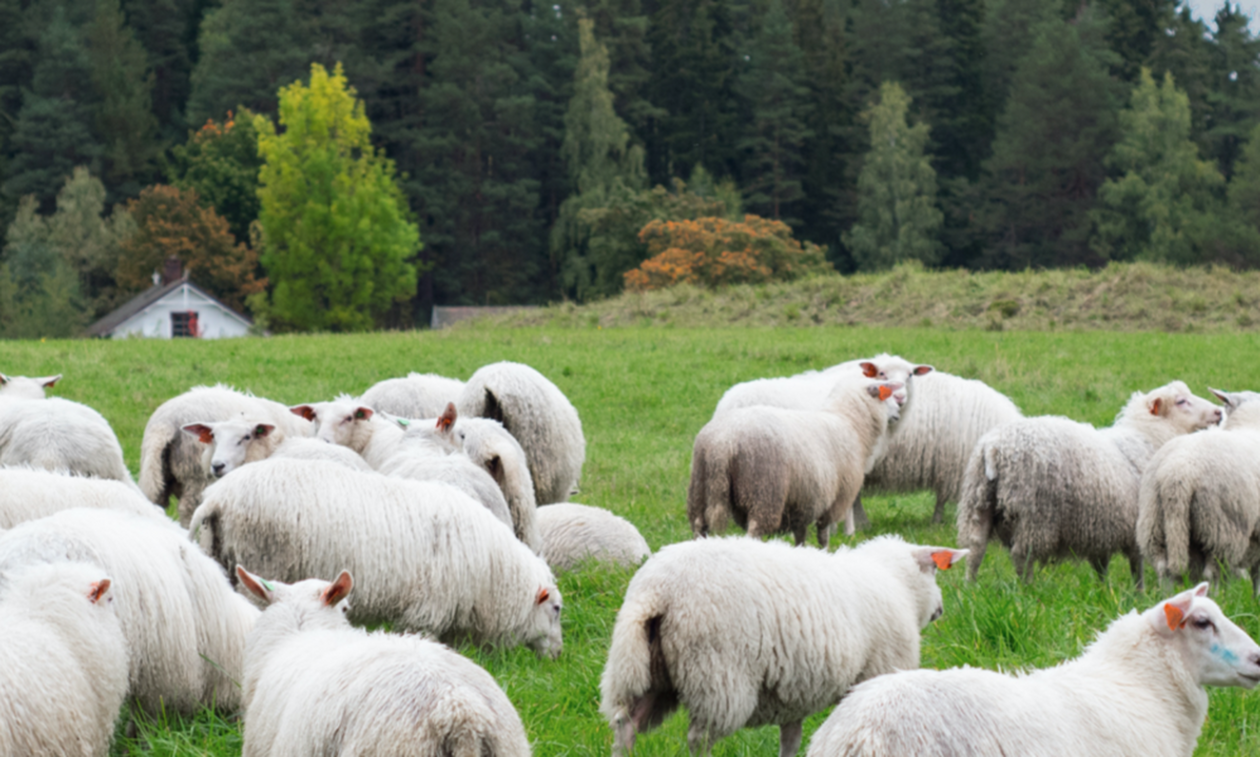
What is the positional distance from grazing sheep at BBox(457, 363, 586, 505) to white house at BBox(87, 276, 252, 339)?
46.0 m

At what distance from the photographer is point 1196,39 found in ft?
203

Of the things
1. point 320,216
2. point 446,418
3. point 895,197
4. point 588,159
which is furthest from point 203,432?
point 895,197

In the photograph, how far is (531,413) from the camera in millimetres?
8844

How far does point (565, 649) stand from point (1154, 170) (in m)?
55.0

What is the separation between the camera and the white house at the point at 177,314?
51656mm

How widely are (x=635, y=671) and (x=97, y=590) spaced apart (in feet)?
6.36

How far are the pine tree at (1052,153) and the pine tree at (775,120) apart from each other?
11.1 meters

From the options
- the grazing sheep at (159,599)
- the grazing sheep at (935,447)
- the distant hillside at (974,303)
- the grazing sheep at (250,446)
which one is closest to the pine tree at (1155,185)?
the distant hillside at (974,303)

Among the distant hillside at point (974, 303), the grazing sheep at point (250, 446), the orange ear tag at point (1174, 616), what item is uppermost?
the distant hillside at point (974, 303)

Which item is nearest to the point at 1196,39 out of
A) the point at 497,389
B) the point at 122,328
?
the point at 122,328

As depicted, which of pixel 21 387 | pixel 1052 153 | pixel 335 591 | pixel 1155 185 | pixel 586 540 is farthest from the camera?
pixel 1052 153

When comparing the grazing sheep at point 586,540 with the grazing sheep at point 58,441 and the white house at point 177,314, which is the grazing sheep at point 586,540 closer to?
the grazing sheep at point 58,441

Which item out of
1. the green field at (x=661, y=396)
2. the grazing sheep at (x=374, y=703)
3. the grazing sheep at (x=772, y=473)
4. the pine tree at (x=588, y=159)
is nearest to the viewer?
the grazing sheep at (x=374, y=703)

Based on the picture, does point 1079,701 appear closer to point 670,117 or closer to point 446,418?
point 446,418
